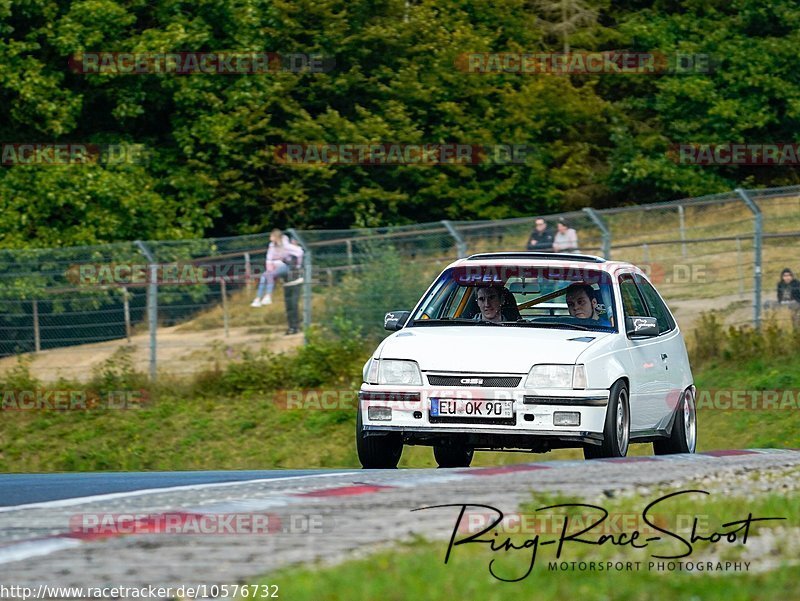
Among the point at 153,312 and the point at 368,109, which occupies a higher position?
the point at 368,109

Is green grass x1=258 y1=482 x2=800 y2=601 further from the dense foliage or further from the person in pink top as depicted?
the dense foliage

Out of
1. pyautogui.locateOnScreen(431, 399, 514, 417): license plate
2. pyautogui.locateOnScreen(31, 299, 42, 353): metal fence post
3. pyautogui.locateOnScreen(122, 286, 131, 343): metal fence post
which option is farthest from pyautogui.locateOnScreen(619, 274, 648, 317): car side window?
pyautogui.locateOnScreen(31, 299, 42, 353): metal fence post

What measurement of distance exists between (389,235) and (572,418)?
13.6 metres

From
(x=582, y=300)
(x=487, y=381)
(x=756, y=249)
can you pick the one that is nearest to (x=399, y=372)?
(x=487, y=381)

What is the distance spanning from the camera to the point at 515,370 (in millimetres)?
10906

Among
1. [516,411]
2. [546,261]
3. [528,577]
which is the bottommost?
[516,411]

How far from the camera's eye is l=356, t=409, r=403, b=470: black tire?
11.5m

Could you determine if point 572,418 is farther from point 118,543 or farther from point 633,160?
point 633,160

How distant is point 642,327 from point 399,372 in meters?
2.00

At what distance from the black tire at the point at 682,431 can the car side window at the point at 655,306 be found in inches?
23.4

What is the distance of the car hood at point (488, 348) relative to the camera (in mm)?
10938

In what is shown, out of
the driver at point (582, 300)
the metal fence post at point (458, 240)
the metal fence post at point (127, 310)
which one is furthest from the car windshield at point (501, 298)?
the metal fence post at point (127, 310)
